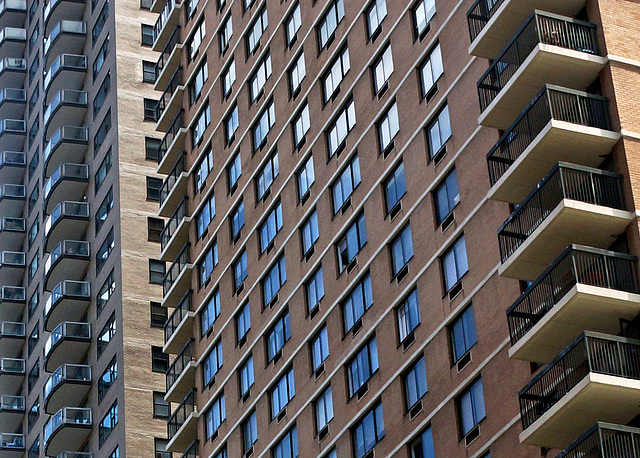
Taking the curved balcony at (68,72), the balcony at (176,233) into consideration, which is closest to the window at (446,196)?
the balcony at (176,233)

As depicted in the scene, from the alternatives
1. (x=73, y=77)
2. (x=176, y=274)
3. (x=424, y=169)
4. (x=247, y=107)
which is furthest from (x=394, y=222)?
(x=73, y=77)

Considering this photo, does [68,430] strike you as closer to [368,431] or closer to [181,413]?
[181,413]

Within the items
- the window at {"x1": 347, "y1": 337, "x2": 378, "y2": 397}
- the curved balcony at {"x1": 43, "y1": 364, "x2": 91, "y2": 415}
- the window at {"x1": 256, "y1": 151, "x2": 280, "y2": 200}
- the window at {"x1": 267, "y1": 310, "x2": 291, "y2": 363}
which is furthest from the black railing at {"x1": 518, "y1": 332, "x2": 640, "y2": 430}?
the curved balcony at {"x1": 43, "y1": 364, "x2": 91, "y2": 415}

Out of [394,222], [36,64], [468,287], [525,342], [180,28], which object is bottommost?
[525,342]

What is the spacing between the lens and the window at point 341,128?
63.8m

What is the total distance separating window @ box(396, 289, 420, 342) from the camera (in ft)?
182

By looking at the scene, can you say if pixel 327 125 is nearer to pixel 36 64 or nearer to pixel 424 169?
pixel 424 169

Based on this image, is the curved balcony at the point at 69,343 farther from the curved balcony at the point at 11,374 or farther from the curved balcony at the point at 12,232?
the curved balcony at the point at 12,232

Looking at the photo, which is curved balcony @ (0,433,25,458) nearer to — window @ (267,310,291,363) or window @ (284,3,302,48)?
window @ (267,310,291,363)

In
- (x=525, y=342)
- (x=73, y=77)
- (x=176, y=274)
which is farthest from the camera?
(x=73, y=77)

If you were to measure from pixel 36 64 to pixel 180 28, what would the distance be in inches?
1280

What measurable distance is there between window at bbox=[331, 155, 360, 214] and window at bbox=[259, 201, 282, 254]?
565 centimetres

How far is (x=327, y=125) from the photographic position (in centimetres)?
6569

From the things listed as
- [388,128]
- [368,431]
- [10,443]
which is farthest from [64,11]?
[368,431]
